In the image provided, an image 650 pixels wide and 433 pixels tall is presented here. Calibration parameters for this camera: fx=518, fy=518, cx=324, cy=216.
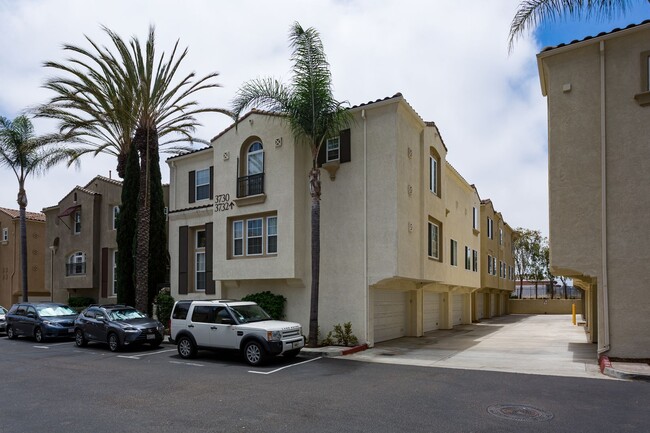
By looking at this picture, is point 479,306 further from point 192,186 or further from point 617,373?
point 617,373

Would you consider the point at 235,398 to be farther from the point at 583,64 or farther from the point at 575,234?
the point at 583,64

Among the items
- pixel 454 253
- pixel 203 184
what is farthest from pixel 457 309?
pixel 203 184

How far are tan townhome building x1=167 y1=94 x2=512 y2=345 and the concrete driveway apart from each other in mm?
1317

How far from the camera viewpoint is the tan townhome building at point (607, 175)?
14023 mm

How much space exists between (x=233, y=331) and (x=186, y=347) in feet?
7.01

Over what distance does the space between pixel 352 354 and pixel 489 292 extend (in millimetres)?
27624

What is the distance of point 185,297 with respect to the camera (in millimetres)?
23672

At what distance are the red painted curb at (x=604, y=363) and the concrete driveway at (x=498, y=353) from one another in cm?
16

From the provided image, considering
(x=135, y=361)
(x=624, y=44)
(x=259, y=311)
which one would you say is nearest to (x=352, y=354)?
(x=259, y=311)

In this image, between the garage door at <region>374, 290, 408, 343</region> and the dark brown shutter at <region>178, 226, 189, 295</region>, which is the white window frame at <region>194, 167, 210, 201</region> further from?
the garage door at <region>374, 290, 408, 343</region>

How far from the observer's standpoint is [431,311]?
2706 cm

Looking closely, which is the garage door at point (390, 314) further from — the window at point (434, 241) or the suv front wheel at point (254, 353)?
the suv front wheel at point (254, 353)

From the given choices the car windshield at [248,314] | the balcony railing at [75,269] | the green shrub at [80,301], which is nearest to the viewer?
the car windshield at [248,314]

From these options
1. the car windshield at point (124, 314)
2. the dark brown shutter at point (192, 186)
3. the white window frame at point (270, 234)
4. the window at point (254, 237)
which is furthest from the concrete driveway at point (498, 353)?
the dark brown shutter at point (192, 186)
